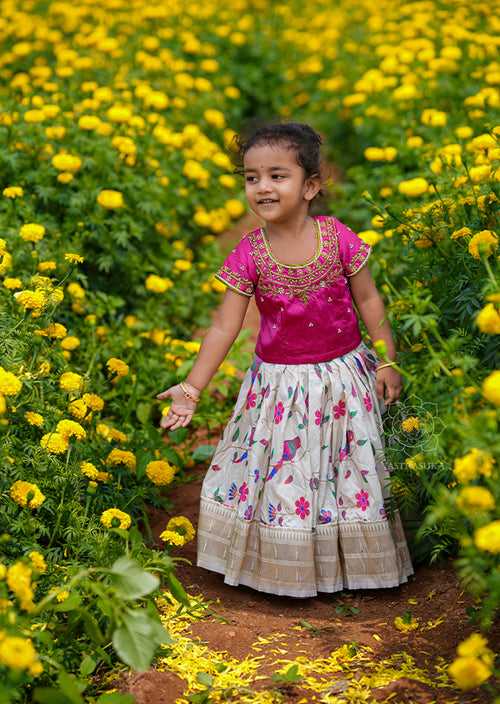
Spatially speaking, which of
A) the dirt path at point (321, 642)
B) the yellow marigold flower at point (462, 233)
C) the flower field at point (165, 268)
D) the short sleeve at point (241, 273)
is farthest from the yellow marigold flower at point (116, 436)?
the yellow marigold flower at point (462, 233)

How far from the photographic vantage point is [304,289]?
10.6ft

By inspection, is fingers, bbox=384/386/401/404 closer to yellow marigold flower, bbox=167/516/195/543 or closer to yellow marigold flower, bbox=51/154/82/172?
yellow marigold flower, bbox=167/516/195/543

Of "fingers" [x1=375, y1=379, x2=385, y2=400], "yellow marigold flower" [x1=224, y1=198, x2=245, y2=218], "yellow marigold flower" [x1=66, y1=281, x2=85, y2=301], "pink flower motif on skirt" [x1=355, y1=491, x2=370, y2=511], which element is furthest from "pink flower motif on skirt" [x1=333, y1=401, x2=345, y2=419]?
"yellow marigold flower" [x1=224, y1=198, x2=245, y2=218]

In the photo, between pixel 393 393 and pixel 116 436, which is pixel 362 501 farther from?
pixel 116 436

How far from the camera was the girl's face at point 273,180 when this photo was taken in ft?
10.4

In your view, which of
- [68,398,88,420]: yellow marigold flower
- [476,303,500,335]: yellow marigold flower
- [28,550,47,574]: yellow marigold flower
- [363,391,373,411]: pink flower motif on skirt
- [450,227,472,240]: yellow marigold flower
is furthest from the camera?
[363,391,373,411]: pink flower motif on skirt

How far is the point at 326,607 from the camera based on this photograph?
10.8 ft

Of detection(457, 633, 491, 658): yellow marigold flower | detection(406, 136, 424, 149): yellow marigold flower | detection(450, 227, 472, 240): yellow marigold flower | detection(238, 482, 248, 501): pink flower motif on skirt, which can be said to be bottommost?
detection(457, 633, 491, 658): yellow marigold flower

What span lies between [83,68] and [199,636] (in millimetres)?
4390

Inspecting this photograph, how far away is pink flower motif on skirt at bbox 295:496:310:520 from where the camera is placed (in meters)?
3.23

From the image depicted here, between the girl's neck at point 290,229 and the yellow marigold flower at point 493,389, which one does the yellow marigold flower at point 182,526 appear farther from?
the yellow marigold flower at point 493,389

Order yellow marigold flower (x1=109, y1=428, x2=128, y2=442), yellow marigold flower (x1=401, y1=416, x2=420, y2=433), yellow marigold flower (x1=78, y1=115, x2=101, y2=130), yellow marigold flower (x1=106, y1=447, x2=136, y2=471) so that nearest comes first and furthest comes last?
yellow marigold flower (x1=401, y1=416, x2=420, y2=433) → yellow marigold flower (x1=106, y1=447, x2=136, y2=471) → yellow marigold flower (x1=109, y1=428, x2=128, y2=442) → yellow marigold flower (x1=78, y1=115, x2=101, y2=130)

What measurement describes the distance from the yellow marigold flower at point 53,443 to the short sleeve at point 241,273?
730mm

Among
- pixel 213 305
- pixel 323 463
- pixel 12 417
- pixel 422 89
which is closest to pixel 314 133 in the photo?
pixel 323 463
